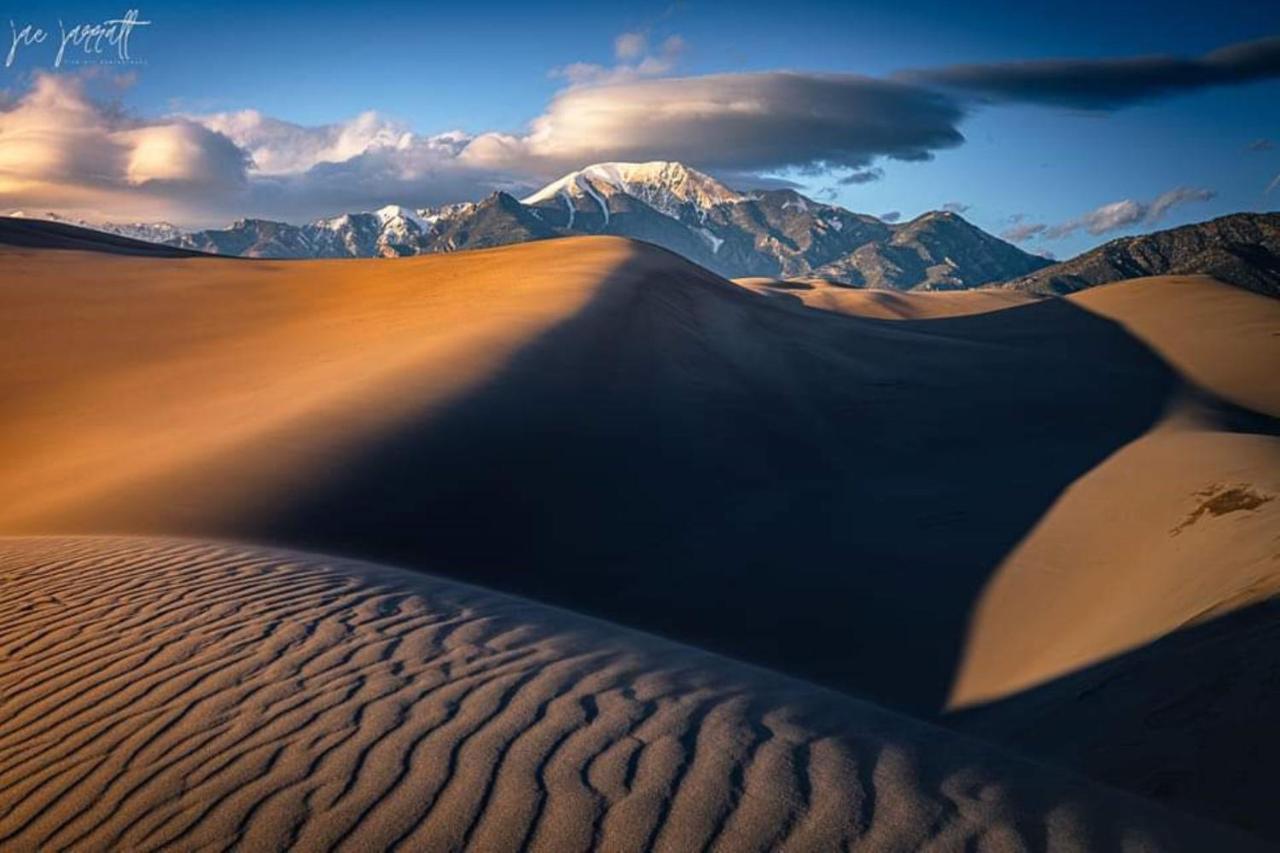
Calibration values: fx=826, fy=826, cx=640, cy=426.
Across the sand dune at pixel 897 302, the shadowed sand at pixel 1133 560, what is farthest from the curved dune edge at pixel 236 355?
the sand dune at pixel 897 302

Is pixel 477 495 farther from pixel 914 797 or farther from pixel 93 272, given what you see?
pixel 93 272

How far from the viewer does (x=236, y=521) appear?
8.86 metres

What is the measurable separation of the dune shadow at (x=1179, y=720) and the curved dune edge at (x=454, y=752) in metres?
0.65

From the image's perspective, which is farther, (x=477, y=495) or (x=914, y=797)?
(x=477, y=495)

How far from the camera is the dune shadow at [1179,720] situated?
3957 millimetres

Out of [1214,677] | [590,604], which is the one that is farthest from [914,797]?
[590,604]

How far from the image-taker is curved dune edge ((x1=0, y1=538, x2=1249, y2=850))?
10.1 ft

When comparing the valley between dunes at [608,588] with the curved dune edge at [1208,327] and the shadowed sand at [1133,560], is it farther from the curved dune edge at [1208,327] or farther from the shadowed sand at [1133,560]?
the curved dune edge at [1208,327]

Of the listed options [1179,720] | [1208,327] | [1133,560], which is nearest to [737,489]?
[1133,560]

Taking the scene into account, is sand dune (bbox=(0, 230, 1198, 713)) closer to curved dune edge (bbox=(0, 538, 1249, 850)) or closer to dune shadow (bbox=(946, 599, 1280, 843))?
dune shadow (bbox=(946, 599, 1280, 843))

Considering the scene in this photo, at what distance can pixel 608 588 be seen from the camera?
8.74 meters

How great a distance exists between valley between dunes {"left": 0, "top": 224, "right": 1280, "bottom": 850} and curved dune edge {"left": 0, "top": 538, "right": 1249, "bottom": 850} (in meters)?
0.02

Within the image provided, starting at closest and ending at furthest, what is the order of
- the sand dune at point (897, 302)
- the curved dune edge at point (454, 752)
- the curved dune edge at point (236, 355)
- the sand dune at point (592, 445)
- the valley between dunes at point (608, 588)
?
the curved dune edge at point (454, 752) → the valley between dunes at point (608, 588) → the sand dune at point (592, 445) → the curved dune edge at point (236, 355) → the sand dune at point (897, 302)

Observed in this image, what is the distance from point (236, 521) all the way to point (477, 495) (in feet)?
9.07
